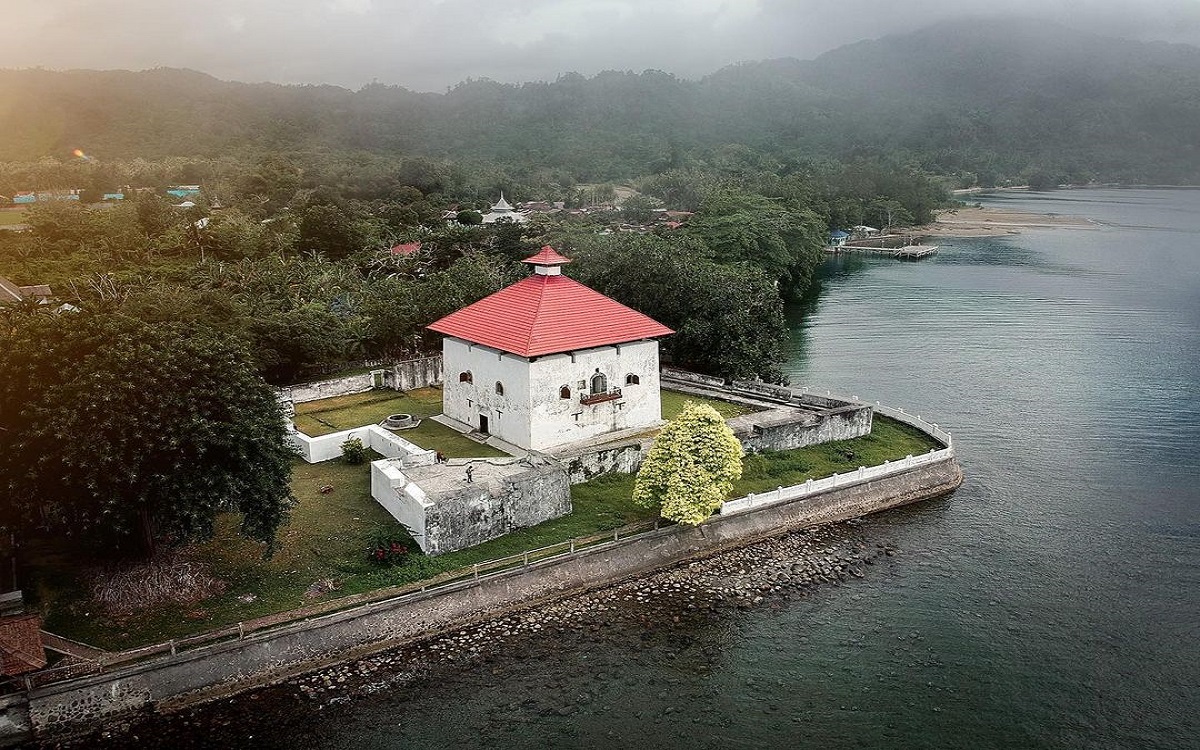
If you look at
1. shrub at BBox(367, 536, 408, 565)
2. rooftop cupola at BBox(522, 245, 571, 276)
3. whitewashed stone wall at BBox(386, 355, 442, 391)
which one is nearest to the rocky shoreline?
shrub at BBox(367, 536, 408, 565)

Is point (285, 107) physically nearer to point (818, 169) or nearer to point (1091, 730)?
point (818, 169)

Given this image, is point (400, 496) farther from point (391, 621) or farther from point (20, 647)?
point (20, 647)

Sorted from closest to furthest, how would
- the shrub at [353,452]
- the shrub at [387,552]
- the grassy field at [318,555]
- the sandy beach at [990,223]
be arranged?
the grassy field at [318,555] → the shrub at [387,552] → the shrub at [353,452] → the sandy beach at [990,223]

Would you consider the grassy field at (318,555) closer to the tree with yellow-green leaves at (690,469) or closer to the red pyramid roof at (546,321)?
the tree with yellow-green leaves at (690,469)

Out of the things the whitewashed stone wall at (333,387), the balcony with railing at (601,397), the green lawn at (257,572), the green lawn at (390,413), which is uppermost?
the balcony with railing at (601,397)

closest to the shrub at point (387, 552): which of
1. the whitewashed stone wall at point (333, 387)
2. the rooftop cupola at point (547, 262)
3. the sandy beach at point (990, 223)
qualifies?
the rooftop cupola at point (547, 262)

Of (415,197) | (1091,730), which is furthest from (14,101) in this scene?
(1091,730)

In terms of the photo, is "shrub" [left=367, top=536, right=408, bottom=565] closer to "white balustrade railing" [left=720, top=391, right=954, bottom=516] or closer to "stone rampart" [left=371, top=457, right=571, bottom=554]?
"stone rampart" [left=371, top=457, right=571, bottom=554]
